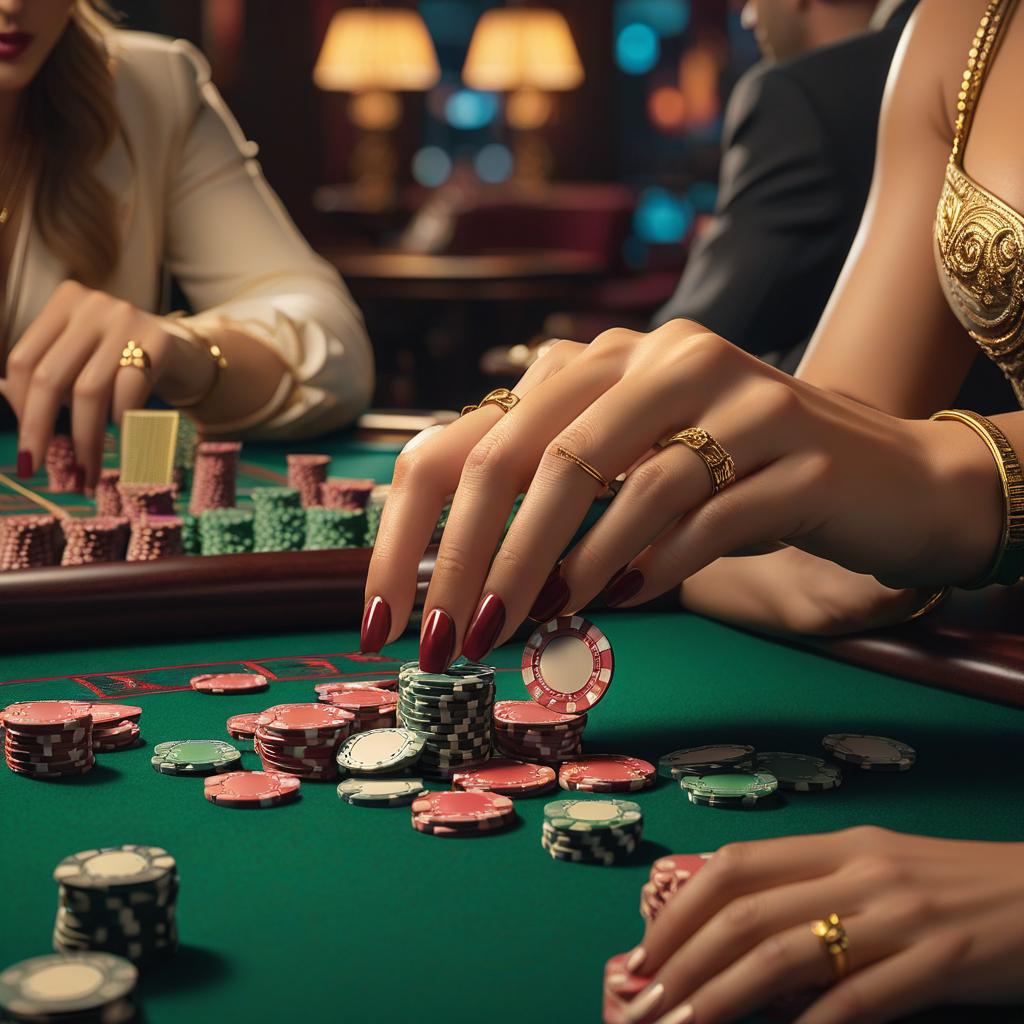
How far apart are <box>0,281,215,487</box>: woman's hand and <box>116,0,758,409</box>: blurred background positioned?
2.57 feet

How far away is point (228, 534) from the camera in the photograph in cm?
198

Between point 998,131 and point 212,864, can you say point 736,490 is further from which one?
point 998,131

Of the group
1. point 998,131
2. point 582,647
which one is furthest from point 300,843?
point 998,131

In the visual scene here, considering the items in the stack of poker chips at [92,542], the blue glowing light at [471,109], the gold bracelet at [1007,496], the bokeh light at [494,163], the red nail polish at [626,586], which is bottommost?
the stack of poker chips at [92,542]

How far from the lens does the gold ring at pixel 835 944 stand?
32.0 inches

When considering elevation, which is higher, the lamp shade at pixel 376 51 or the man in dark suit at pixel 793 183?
the lamp shade at pixel 376 51

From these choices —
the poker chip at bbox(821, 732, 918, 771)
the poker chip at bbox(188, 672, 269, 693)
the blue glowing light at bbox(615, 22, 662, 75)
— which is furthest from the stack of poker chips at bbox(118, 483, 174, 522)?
the blue glowing light at bbox(615, 22, 662, 75)

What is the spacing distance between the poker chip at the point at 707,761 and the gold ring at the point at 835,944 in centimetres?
42

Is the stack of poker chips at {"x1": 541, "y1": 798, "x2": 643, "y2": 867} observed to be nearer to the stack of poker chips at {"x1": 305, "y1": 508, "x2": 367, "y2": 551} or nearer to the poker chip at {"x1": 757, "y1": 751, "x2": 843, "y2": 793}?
the poker chip at {"x1": 757, "y1": 751, "x2": 843, "y2": 793}

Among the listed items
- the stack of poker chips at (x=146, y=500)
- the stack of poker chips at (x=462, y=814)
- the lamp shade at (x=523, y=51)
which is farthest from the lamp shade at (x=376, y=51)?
the stack of poker chips at (x=462, y=814)

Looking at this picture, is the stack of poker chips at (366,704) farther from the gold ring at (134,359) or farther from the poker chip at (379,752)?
the gold ring at (134,359)

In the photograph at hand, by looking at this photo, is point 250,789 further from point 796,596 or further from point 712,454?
point 796,596

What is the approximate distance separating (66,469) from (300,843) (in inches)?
65.5

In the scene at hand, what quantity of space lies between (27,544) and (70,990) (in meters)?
1.16
